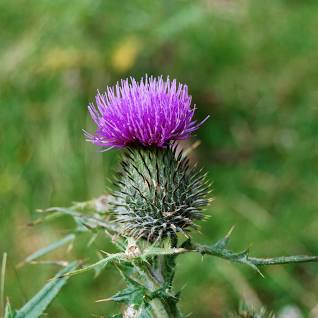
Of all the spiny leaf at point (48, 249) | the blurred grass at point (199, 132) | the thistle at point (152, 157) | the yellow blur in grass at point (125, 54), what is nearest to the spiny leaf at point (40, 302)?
the spiny leaf at point (48, 249)

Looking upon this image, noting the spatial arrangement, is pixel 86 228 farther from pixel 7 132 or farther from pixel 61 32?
pixel 61 32

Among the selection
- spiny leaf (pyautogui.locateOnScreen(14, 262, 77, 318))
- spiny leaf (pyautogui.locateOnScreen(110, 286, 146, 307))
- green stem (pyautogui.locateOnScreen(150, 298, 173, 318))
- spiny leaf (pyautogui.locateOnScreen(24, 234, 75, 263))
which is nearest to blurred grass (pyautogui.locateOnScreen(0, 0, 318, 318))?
spiny leaf (pyautogui.locateOnScreen(24, 234, 75, 263))

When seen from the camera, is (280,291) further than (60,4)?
No

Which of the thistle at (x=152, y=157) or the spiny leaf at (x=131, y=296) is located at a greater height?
the thistle at (x=152, y=157)

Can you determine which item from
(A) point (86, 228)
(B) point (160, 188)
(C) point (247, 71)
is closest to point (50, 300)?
(A) point (86, 228)

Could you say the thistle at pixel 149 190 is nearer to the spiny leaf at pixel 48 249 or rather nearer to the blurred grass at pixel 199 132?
the spiny leaf at pixel 48 249

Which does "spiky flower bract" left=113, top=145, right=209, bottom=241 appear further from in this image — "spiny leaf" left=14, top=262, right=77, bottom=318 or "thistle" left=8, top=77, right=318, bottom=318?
"spiny leaf" left=14, top=262, right=77, bottom=318
